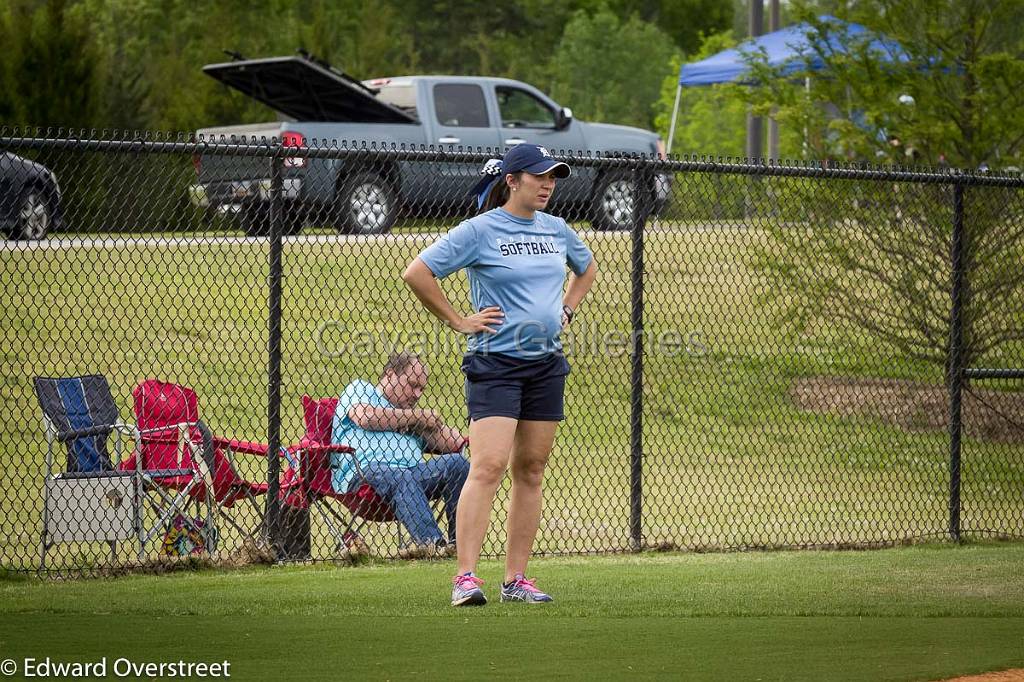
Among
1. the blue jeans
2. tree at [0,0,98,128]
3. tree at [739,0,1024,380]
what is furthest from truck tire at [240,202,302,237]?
tree at [0,0,98,128]

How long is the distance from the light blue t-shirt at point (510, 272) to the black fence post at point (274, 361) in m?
1.64

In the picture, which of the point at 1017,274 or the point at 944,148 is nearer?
the point at 1017,274

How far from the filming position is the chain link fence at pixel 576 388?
7188 millimetres

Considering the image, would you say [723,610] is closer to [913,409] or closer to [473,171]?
[913,409]

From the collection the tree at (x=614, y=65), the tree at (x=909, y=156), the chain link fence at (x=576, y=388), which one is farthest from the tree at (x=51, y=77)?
the tree at (x=614, y=65)

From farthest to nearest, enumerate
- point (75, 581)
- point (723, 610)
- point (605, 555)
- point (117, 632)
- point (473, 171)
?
1. point (473, 171)
2. point (605, 555)
3. point (75, 581)
4. point (723, 610)
5. point (117, 632)

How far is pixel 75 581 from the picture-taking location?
6.60 metres

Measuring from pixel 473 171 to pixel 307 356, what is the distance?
2.67 m

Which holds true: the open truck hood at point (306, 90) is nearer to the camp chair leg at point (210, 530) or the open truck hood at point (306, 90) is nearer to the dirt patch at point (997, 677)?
the camp chair leg at point (210, 530)

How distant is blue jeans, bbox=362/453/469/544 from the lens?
730cm

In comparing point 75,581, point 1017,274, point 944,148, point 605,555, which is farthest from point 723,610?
point 944,148

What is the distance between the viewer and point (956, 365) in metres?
8.39

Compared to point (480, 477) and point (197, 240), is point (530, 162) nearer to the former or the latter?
point (480, 477)

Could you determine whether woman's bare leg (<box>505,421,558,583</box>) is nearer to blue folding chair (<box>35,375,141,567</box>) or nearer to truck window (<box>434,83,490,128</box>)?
blue folding chair (<box>35,375,141,567</box>)
